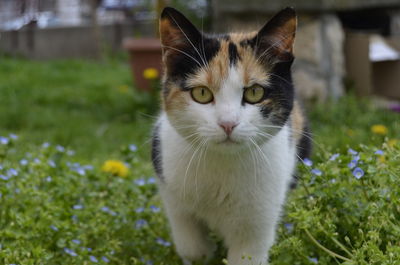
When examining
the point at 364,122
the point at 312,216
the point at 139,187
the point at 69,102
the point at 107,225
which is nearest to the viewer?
the point at 312,216

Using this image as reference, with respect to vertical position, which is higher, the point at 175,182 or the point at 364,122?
the point at 175,182

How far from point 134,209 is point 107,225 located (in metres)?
0.17

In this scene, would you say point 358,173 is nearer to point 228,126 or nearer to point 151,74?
point 228,126

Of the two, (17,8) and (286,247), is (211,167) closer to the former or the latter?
(286,247)

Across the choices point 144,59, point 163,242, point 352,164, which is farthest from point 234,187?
point 144,59

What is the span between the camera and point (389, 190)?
204 cm

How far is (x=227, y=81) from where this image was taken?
72.1 inches

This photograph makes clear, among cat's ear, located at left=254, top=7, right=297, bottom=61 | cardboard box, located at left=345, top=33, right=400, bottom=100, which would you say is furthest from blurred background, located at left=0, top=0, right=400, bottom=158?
cat's ear, located at left=254, top=7, right=297, bottom=61

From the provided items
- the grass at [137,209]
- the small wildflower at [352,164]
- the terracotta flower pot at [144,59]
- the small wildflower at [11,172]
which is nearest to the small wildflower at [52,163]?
the grass at [137,209]

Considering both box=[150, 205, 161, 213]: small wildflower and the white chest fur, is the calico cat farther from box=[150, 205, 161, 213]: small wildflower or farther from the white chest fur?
box=[150, 205, 161, 213]: small wildflower

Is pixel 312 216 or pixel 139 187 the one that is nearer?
pixel 312 216

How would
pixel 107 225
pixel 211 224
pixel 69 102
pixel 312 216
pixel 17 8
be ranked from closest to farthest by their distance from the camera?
1. pixel 312 216
2. pixel 211 224
3. pixel 107 225
4. pixel 69 102
5. pixel 17 8

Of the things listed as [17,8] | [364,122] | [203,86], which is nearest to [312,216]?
[203,86]

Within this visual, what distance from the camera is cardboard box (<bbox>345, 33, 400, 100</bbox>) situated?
15.9 ft
